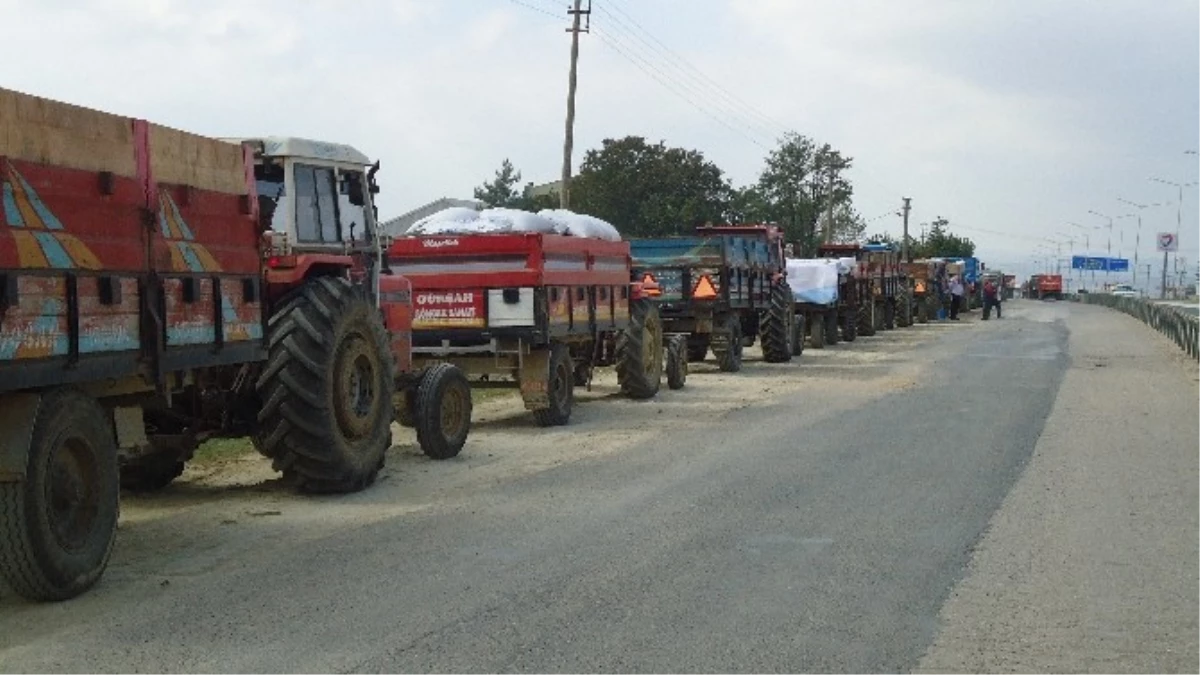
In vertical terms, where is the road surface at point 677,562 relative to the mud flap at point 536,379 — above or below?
below

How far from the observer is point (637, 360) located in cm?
1920

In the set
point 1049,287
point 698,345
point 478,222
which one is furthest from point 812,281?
point 1049,287

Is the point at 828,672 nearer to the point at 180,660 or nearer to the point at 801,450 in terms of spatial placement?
the point at 180,660

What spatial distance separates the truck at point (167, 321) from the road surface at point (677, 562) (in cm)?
45

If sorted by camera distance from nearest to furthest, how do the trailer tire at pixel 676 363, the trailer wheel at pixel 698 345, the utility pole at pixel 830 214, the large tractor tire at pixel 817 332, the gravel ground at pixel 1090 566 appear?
the gravel ground at pixel 1090 566
the trailer tire at pixel 676 363
the trailer wheel at pixel 698 345
the large tractor tire at pixel 817 332
the utility pole at pixel 830 214

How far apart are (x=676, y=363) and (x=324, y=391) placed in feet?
37.6

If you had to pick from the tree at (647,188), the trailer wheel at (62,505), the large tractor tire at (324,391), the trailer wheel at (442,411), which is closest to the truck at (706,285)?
the trailer wheel at (442,411)

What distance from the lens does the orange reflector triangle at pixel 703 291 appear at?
79.4 ft

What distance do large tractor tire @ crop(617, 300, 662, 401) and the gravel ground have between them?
5.68 metres

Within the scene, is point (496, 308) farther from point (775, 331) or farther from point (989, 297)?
point (989, 297)

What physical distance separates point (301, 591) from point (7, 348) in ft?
6.25

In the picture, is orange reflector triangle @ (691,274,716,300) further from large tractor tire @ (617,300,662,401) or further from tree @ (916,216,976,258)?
tree @ (916,216,976,258)

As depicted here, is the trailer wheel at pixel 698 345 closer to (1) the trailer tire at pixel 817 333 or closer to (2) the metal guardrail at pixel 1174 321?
(1) the trailer tire at pixel 817 333

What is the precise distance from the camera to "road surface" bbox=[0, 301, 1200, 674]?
6.32m
